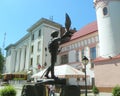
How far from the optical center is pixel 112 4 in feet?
81.3

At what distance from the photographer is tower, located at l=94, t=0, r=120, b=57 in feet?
77.6

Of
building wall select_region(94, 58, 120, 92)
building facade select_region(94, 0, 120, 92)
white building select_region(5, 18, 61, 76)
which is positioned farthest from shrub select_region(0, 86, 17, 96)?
white building select_region(5, 18, 61, 76)

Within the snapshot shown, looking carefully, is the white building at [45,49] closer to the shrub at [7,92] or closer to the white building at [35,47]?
the white building at [35,47]

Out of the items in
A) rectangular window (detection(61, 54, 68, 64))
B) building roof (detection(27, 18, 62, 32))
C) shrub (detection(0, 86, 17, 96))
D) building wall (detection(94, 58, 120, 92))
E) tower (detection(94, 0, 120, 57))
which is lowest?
shrub (detection(0, 86, 17, 96))

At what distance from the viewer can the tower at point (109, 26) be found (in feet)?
77.6

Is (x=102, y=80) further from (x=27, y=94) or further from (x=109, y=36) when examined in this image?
(x=27, y=94)

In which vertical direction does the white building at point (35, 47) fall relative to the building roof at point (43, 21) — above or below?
below

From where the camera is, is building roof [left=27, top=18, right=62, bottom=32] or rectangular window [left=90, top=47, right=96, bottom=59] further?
building roof [left=27, top=18, right=62, bottom=32]

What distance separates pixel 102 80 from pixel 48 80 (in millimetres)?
17401

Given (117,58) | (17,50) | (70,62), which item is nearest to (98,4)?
(117,58)

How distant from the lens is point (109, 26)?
24234 millimetres

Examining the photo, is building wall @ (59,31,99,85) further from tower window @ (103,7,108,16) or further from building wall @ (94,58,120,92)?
tower window @ (103,7,108,16)

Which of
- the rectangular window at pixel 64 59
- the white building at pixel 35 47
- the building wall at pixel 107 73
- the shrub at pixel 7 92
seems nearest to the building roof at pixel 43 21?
the white building at pixel 35 47

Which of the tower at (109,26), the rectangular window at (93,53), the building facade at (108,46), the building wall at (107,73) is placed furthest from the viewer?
the rectangular window at (93,53)
